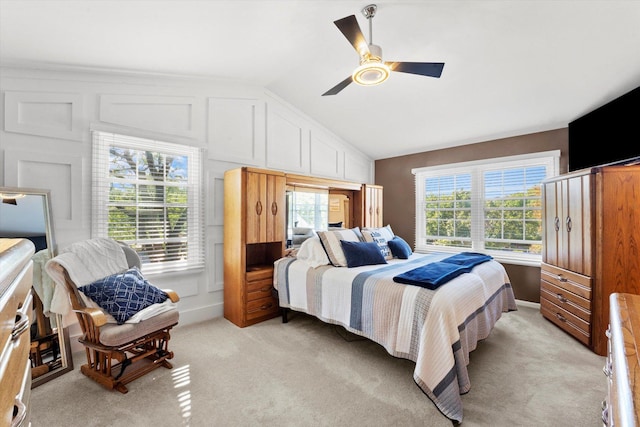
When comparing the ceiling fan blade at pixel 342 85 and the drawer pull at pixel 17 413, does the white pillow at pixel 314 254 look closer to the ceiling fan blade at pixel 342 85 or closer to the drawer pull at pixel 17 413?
the ceiling fan blade at pixel 342 85

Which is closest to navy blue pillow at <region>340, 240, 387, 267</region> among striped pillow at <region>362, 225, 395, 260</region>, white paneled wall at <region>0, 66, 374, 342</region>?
striped pillow at <region>362, 225, 395, 260</region>

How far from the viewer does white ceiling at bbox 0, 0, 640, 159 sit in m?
2.21

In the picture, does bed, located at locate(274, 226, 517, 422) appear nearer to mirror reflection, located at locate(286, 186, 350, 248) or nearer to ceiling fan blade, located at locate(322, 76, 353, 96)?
mirror reflection, located at locate(286, 186, 350, 248)

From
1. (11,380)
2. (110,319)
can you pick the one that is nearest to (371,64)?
(11,380)

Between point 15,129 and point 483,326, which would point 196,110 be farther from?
point 483,326

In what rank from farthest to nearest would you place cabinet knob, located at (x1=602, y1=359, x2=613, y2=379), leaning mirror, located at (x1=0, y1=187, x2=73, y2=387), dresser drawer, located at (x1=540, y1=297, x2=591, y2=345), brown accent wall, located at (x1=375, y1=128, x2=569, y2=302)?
brown accent wall, located at (x1=375, y1=128, x2=569, y2=302) → dresser drawer, located at (x1=540, y1=297, x2=591, y2=345) → leaning mirror, located at (x1=0, y1=187, x2=73, y2=387) → cabinet knob, located at (x1=602, y1=359, x2=613, y2=379)

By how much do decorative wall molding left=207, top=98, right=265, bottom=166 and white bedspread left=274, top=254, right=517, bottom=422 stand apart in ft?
5.36

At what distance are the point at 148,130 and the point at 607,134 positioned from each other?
507 centimetres

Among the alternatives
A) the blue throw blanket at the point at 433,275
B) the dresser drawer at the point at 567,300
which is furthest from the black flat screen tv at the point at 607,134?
the blue throw blanket at the point at 433,275

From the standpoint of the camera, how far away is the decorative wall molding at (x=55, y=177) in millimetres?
2535

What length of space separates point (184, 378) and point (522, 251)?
15.0 feet

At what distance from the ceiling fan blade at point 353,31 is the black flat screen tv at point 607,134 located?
2.85m

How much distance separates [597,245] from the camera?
9.12 feet

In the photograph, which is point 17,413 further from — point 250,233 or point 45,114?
point 45,114
